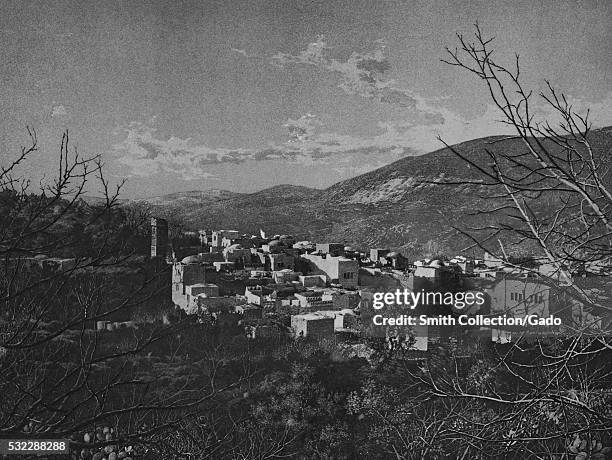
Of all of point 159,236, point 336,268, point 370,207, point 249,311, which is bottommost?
point 249,311

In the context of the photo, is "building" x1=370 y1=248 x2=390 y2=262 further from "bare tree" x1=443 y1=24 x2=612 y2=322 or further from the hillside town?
"bare tree" x1=443 y1=24 x2=612 y2=322

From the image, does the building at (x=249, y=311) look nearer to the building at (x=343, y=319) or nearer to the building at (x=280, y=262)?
the building at (x=280, y=262)

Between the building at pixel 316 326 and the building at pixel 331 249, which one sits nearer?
the building at pixel 316 326

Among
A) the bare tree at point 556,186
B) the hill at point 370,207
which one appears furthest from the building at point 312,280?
the bare tree at point 556,186

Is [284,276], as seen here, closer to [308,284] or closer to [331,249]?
[308,284]

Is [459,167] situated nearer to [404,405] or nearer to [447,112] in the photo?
[447,112]

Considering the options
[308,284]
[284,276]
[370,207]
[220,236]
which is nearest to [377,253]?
[370,207]

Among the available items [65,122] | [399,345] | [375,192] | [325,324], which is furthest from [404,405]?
[65,122]
